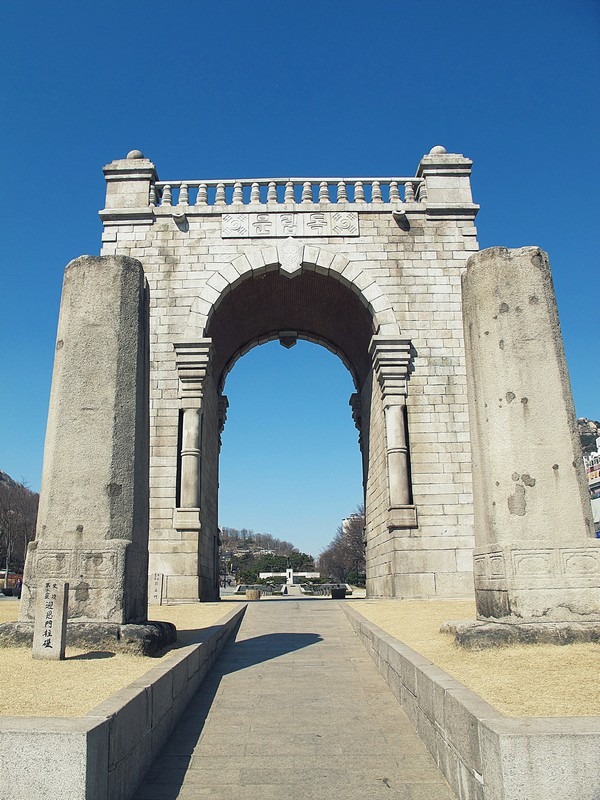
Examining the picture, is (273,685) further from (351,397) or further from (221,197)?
(351,397)

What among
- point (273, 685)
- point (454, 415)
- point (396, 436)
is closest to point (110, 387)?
point (273, 685)

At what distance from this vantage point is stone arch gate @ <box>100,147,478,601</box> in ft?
48.5

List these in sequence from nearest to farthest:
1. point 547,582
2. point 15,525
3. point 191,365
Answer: point 547,582 → point 191,365 → point 15,525

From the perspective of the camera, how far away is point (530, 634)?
606cm

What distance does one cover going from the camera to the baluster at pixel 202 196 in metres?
17.0

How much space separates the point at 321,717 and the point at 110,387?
401cm

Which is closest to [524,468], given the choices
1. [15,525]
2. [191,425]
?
[191,425]

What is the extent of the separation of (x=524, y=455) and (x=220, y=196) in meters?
12.8

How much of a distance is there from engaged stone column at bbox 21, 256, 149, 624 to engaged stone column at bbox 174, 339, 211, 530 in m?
7.56

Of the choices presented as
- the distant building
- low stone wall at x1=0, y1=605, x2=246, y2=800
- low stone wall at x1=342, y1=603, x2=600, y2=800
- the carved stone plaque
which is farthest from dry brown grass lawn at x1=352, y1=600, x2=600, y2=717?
the distant building

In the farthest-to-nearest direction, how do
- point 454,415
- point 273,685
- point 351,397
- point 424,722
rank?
point 351,397
point 454,415
point 273,685
point 424,722

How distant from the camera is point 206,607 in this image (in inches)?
515

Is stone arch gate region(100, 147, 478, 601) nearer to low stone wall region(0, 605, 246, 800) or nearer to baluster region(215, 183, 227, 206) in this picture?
baluster region(215, 183, 227, 206)

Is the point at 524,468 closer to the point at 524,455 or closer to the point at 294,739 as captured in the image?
the point at 524,455
